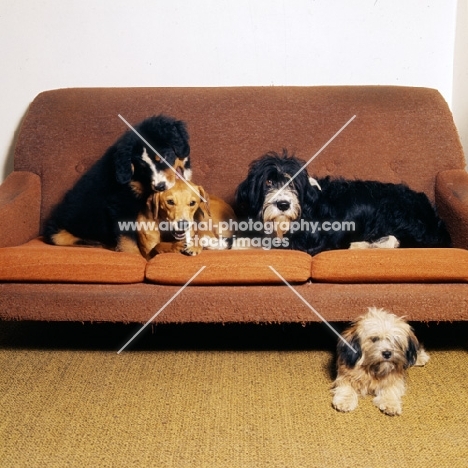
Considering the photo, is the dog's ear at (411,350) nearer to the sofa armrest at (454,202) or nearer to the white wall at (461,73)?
the sofa armrest at (454,202)

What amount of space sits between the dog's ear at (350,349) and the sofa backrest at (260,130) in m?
1.09

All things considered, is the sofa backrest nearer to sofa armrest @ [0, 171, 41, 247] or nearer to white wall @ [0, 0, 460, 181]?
sofa armrest @ [0, 171, 41, 247]

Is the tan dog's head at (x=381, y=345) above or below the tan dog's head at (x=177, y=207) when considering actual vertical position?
below

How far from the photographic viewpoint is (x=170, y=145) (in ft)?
8.38

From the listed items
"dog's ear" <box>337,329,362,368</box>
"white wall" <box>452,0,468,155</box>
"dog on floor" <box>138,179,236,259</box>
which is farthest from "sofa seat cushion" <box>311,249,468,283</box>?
"white wall" <box>452,0,468,155</box>

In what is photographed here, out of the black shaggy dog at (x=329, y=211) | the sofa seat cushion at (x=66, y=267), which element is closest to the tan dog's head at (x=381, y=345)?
the black shaggy dog at (x=329, y=211)

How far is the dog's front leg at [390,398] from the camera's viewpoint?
2148 mm

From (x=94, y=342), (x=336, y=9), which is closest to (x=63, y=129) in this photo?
(x=94, y=342)

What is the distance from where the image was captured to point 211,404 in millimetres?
2246

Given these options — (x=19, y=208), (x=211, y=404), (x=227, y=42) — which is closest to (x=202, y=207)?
(x=211, y=404)

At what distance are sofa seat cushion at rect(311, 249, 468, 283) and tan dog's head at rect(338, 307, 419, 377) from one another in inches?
6.6

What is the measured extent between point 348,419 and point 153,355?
0.98 metres

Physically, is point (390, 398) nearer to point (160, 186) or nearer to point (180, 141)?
point (160, 186)

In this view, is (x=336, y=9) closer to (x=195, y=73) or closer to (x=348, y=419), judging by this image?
(x=195, y=73)
